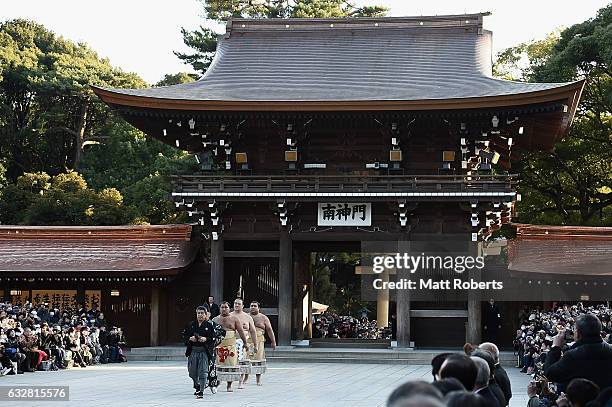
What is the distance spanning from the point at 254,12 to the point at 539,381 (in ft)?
147

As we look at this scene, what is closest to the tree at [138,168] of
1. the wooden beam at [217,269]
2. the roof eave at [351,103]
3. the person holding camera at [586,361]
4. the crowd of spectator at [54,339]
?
the wooden beam at [217,269]

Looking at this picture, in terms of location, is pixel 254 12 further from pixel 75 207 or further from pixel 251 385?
pixel 251 385

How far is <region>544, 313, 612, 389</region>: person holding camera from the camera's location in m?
8.59

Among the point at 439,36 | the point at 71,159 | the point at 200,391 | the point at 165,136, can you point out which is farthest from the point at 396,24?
the point at 71,159

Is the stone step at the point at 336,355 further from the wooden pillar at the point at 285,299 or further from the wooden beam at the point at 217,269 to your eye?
the wooden beam at the point at 217,269

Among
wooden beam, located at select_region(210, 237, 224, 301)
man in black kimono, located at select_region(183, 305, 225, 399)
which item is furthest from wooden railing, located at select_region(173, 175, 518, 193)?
man in black kimono, located at select_region(183, 305, 225, 399)

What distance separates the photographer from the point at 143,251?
31.1m

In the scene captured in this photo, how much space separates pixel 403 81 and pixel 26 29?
33.7 meters

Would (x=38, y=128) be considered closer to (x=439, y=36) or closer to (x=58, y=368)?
(x=439, y=36)

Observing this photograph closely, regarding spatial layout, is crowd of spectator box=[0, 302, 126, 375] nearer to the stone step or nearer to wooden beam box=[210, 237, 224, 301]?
the stone step

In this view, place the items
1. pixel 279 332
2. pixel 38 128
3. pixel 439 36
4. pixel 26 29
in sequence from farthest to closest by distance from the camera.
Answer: pixel 26 29 < pixel 38 128 < pixel 439 36 < pixel 279 332

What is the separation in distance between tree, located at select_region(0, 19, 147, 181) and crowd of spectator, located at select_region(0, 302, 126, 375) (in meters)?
Answer: 22.3

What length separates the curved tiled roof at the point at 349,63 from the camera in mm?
29344

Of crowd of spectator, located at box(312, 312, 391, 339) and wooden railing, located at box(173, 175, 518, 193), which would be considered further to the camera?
crowd of spectator, located at box(312, 312, 391, 339)
